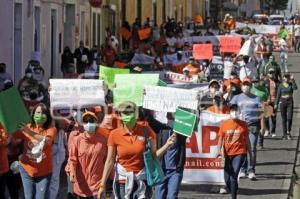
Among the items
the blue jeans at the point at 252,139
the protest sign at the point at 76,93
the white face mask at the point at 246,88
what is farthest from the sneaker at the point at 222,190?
the protest sign at the point at 76,93

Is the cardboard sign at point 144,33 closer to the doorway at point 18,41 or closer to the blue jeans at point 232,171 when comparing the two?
the doorway at point 18,41

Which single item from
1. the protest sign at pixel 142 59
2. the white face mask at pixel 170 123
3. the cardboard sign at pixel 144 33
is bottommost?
the white face mask at pixel 170 123

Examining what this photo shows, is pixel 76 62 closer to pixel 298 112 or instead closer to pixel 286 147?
pixel 298 112

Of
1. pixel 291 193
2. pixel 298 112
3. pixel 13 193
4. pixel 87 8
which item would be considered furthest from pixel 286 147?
pixel 87 8

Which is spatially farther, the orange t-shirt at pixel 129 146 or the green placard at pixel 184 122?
the green placard at pixel 184 122

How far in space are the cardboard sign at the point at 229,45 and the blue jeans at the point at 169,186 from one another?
19.9m

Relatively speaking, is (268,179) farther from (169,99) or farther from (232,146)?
(169,99)

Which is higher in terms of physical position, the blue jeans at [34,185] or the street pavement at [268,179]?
the blue jeans at [34,185]

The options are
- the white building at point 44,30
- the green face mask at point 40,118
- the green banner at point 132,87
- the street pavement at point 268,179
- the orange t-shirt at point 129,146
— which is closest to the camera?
the orange t-shirt at point 129,146

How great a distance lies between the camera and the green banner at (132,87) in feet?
49.0

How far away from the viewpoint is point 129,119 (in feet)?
40.3

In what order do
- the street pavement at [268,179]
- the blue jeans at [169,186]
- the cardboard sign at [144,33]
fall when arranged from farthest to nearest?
1. the cardboard sign at [144,33]
2. the street pavement at [268,179]
3. the blue jeans at [169,186]

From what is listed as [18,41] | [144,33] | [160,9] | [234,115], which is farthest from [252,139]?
[160,9]

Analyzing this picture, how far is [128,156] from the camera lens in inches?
488
